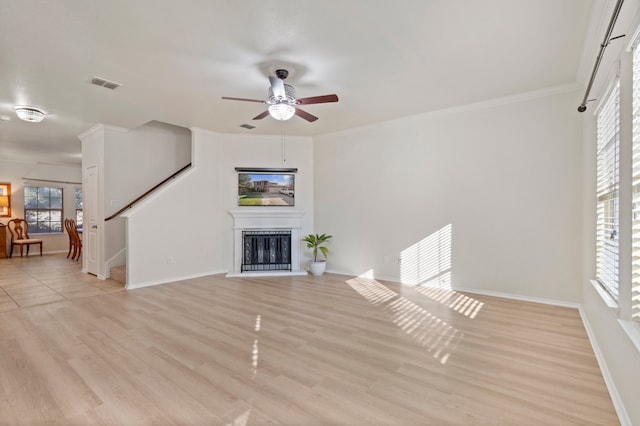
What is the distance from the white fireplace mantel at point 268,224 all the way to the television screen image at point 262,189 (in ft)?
0.56

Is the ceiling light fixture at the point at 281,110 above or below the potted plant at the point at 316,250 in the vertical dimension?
above

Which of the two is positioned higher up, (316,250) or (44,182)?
(44,182)

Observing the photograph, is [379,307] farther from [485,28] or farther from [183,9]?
[183,9]

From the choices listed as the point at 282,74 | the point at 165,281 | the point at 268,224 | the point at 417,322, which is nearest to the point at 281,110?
the point at 282,74

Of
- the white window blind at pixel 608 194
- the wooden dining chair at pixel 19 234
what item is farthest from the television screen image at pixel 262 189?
the wooden dining chair at pixel 19 234

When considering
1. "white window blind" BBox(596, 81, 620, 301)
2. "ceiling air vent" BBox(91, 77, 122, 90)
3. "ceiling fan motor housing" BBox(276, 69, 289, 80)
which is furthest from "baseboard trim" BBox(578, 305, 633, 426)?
"ceiling air vent" BBox(91, 77, 122, 90)

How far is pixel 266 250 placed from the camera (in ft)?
21.4

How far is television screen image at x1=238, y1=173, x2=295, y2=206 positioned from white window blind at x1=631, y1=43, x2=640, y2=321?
537 centimetres

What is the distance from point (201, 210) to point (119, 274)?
178cm

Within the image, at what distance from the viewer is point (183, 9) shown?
8.29ft

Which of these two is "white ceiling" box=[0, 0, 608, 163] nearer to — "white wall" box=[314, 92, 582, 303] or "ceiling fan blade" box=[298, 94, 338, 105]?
"ceiling fan blade" box=[298, 94, 338, 105]

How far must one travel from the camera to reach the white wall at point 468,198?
13.5 feet

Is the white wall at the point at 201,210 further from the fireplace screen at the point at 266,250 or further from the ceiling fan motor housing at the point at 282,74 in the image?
the ceiling fan motor housing at the point at 282,74

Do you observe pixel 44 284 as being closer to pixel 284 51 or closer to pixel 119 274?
pixel 119 274
